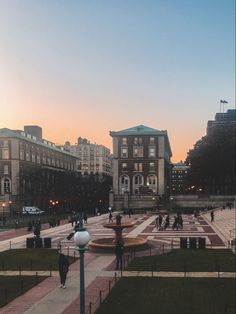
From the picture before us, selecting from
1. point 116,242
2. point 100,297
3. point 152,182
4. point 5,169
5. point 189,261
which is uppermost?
point 5,169

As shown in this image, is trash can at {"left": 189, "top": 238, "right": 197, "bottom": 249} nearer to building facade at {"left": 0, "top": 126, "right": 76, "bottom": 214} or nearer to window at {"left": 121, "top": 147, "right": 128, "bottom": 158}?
building facade at {"left": 0, "top": 126, "right": 76, "bottom": 214}

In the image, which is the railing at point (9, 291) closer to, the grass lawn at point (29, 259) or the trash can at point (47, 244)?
the grass lawn at point (29, 259)

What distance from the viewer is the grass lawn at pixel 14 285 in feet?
62.9

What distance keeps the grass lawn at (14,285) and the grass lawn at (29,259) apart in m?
2.60

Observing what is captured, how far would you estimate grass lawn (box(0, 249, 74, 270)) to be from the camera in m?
26.1

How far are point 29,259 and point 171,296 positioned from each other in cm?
1224

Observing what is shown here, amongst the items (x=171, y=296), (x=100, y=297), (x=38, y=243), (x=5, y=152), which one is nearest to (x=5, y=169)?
(x=5, y=152)

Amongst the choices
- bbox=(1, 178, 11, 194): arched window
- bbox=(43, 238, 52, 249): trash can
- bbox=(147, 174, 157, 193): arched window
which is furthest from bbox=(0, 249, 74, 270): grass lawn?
bbox=(147, 174, 157, 193): arched window

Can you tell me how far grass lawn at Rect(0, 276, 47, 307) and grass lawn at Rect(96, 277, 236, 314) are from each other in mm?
3935

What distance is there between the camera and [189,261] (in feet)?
88.6

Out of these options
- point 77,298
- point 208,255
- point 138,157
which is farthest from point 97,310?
point 138,157

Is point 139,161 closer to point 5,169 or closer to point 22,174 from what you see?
point 22,174

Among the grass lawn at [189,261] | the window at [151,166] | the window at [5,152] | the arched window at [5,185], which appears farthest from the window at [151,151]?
the grass lawn at [189,261]

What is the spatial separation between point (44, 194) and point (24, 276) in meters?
80.3
